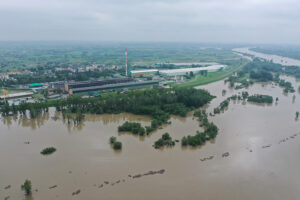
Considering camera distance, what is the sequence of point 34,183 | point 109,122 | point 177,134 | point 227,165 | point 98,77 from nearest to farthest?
point 34,183 < point 227,165 < point 177,134 < point 109,122 < point 98,77

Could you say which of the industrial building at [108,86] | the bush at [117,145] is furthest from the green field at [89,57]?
the bush at [117,145]

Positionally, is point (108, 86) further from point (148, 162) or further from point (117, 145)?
point (148, 162)

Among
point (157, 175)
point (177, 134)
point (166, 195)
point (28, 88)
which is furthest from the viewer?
point (28, 88)

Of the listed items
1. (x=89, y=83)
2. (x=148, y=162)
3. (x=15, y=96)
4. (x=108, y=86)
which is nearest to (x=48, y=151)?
(x=148, y=162)

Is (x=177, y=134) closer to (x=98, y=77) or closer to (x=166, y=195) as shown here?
(x=166, y=195)

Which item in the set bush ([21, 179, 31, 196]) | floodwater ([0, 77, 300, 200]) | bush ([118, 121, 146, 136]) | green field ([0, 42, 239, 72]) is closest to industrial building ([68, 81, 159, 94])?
floodwater ([0, 77, 300, 200])

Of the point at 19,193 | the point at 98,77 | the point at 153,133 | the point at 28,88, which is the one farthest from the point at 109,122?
the point at 98,77

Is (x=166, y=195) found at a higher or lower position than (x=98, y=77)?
lower

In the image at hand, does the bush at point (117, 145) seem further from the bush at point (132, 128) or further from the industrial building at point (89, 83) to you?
the industrial building at point (89, 83)
